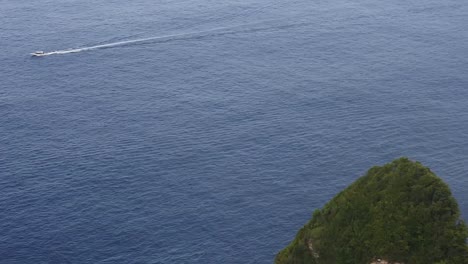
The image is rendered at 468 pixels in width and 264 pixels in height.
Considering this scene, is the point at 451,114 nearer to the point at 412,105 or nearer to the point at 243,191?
the point at 412,105

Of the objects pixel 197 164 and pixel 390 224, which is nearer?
pixel 390 224

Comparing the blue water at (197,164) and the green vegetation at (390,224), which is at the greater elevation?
the green vegetation at (390,224)

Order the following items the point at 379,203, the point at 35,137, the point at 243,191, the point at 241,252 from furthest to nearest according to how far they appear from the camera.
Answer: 1. the point at 35,137
2. the point at 243,191
3. the point at 241,252
4. the point at 379,203

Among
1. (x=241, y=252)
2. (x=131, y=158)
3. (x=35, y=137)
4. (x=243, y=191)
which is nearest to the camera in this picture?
(x=241, y=252)

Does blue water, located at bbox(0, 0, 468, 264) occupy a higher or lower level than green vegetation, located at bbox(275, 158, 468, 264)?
lower

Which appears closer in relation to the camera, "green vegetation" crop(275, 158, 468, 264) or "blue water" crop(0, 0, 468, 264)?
"green vegetation" crop(275, 158, 468, 264)

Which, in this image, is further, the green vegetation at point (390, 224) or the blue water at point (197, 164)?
the blue water at point (197, 164)

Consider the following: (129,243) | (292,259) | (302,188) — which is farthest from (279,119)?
(292,259)

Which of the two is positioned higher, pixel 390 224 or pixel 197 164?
Answer: pixel 390 224
